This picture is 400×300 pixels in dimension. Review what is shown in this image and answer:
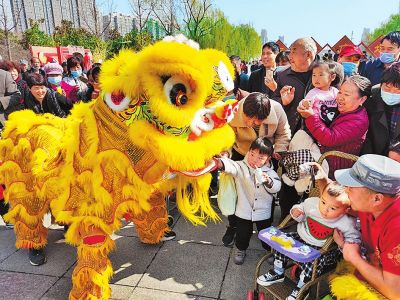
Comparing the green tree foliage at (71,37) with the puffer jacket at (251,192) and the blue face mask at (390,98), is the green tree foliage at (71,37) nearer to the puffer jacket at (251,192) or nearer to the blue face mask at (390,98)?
the puffer jacket at (251,192)

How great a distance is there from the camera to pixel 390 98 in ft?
7.97

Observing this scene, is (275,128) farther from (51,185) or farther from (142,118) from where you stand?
(51,185)

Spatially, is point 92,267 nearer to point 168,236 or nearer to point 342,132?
point 168,236

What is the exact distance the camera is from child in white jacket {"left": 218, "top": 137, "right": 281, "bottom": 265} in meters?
2.57

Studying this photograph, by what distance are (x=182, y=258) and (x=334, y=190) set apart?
158 cm

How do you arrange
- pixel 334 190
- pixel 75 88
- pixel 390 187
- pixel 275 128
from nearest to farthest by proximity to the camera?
pixel 390 187 → pixel 334 190 → pixel 275 128 → pixel 75 88

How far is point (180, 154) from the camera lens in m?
1.82

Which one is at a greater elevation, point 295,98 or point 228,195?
point 295,98

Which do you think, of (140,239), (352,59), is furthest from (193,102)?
(352,59)

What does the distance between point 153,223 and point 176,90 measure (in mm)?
1691

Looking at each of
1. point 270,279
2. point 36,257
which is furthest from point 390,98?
point 36,257

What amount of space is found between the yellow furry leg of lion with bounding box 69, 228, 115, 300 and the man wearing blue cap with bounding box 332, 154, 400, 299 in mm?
1593

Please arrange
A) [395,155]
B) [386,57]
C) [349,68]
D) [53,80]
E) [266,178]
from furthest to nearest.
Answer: [349,68] → [53,80] → [386,57] → [266,178] → [395,155]

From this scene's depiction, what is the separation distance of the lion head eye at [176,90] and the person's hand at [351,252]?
1.22m
